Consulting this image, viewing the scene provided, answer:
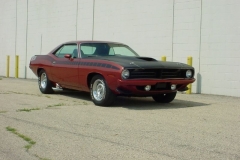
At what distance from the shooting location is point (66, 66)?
9602mm

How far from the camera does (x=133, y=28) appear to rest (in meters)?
14.1

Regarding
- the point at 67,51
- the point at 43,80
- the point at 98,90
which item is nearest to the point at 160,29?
the point at 67,51

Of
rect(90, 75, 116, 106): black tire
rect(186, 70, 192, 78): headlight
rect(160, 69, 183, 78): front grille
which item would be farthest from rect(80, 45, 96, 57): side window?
rect(186, 70, 192, 78): headlight

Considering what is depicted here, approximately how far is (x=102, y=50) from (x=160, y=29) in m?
4.12

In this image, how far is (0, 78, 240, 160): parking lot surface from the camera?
482 cm

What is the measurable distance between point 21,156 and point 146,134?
1.88 m

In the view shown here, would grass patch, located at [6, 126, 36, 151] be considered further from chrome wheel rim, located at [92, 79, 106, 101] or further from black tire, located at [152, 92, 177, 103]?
black tire, located at [152, 92, 177, 103]

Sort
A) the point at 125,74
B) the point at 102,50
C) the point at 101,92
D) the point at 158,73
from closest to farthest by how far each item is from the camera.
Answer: the point at 125,74 → the point at 158,73 → the point at 101,92 → the point at 102,50

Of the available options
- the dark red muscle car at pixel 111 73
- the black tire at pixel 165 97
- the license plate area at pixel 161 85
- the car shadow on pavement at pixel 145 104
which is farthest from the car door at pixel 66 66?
the license plate area at pixel 161 85

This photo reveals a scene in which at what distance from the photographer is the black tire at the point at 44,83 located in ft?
35.0

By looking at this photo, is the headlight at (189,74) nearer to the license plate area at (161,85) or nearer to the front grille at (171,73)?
the front grille at (171,73)

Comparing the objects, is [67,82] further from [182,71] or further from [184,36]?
[184,36]

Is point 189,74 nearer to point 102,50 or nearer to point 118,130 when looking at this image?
point 102,50

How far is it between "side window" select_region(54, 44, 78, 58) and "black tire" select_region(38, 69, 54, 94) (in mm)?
716
